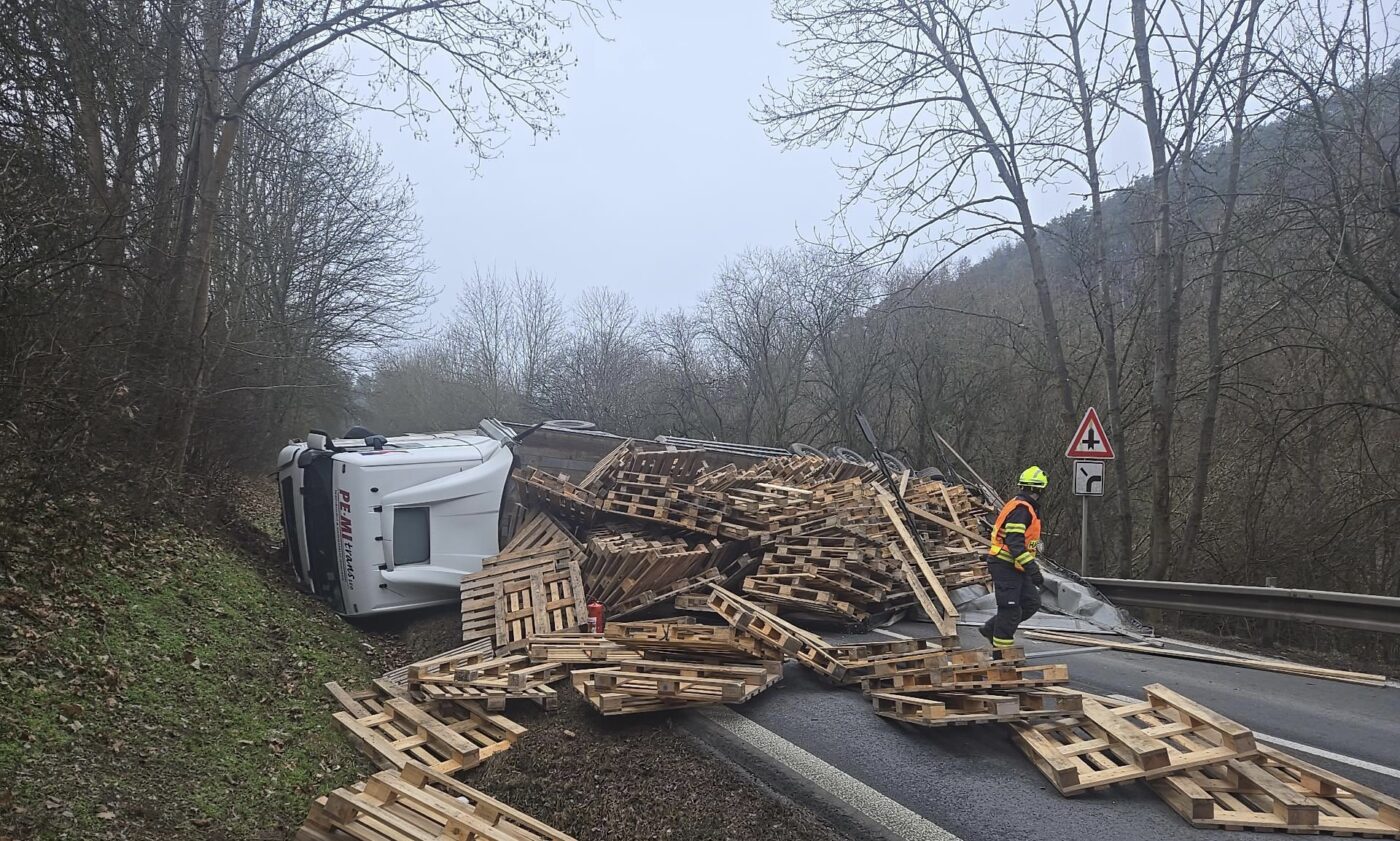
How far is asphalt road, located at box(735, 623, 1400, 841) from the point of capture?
14.9 feet

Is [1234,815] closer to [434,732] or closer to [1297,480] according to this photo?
[434,732]

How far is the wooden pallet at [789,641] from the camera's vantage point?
22.2 ft

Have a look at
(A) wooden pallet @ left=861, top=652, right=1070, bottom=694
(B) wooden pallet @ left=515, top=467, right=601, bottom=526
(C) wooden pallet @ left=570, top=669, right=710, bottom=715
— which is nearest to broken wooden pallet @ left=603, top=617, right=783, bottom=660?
(C) wooden pallet @ left=570, top=669, right=710, bottom=715

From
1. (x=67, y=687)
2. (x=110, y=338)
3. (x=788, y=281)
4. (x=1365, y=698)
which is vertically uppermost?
(x=788, y=281)

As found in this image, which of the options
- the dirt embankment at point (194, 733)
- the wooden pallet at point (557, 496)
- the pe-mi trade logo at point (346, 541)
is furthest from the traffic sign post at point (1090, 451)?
the pe-mi trade logo at point (346, 541)

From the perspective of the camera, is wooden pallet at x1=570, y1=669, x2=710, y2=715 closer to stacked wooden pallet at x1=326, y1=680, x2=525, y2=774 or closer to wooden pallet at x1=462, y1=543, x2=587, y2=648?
stacked wooden pallet at x1=326, y1=680, x2=525, y2=774

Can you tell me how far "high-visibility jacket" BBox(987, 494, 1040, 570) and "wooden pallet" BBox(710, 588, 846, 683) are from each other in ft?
6.03

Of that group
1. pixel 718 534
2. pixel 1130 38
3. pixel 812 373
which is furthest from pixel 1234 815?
pixel 812 373

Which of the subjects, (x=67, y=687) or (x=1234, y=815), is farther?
(x=67, y=687)

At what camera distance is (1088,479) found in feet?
36.1

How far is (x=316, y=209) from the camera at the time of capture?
23.8m

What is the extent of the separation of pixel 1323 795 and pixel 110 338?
1133cm

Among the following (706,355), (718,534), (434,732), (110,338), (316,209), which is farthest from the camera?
(706,355)

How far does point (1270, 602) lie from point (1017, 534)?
3234 mm
